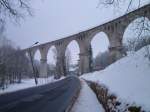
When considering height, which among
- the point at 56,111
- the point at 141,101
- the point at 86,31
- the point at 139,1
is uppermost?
the point at 86,31

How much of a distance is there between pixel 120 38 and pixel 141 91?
134ft

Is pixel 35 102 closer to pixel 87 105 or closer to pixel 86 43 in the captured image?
pixel 87 105

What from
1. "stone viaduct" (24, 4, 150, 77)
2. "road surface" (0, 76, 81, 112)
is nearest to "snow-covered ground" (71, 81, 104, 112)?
"road surface" (0, 76, 81, 112)

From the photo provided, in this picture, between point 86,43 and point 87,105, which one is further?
point 86,43

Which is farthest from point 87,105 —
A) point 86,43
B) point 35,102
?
point 86,43

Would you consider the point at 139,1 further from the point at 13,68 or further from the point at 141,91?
the point at 13,68

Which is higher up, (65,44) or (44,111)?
(65,44)

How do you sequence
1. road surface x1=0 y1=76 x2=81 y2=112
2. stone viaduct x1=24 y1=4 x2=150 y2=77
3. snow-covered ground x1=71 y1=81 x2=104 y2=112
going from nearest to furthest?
1. road surface x1=0 y1=76 x2=81 y2=112
2. snow-covered ground x1=71 y1=81 x2=104 y2=112
3. stone viaduct x1=24 y1=4 x2=150 y2=77

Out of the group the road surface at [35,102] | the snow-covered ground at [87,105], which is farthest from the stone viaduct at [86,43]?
the snow-covered ground at [87,105]

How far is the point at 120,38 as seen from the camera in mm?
47906

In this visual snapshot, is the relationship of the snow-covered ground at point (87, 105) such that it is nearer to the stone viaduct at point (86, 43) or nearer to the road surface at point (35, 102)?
the road surface at point (35, 102)

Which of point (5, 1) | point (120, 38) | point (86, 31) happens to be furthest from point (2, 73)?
point (5, 1)

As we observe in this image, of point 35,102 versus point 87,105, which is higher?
point 35,102

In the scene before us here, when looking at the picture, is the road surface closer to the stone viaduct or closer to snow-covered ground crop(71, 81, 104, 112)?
snow-covered ground crop(71, 81, 104, 112)
